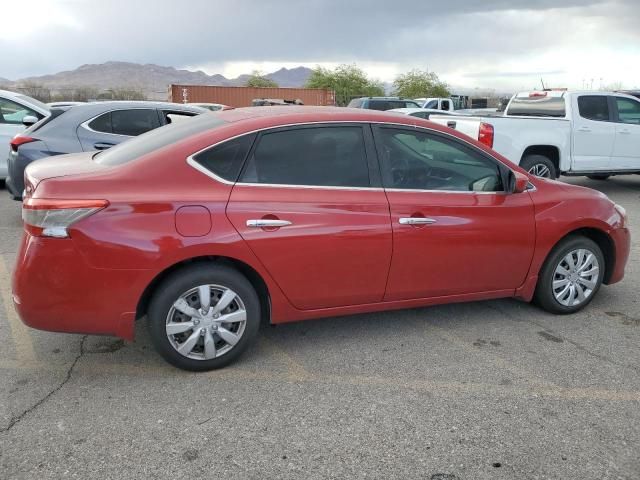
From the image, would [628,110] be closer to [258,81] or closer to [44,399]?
[44,399]

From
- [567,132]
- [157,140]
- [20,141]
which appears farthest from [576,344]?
[567,132]

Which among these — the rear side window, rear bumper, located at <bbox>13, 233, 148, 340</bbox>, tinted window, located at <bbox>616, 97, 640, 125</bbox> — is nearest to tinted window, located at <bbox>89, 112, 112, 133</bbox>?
rear bumper, located at <bbox>13, 233, 148, 340</bbox>

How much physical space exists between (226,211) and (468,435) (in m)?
1.84

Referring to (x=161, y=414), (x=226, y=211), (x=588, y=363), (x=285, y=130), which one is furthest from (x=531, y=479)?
(x=285, y=130)

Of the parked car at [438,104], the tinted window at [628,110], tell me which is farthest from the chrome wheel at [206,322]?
the parked car at [438,104]

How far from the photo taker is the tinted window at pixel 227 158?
351cm

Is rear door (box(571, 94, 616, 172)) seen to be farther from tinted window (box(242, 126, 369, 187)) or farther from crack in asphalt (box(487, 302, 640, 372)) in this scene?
tinted window (box(242, 126, 369, 187))

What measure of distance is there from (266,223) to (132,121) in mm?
4723

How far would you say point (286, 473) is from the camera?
268 centimetres

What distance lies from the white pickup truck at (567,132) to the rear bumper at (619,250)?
4.44 m

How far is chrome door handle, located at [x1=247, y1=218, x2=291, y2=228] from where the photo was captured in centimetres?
347

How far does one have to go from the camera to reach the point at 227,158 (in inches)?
140

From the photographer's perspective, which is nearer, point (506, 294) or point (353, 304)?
point (353, 304)

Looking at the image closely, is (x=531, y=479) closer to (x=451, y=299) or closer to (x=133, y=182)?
(x=451, y=299)
